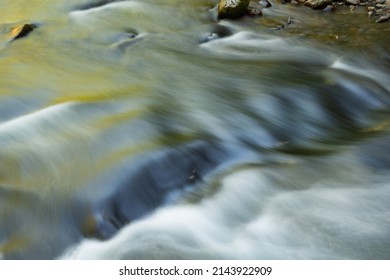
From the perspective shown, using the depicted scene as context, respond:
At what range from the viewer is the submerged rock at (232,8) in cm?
779

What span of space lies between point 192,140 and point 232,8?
3.83 meters

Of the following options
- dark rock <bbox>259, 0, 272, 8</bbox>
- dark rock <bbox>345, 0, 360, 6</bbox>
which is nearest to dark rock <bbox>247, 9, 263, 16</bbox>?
dark rock <bbox>259, 0, 272, 8</bbox>

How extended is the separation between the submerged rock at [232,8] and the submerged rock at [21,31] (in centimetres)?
282

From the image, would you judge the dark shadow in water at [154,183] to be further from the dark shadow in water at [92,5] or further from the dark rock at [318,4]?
the dark rock at [318,4]

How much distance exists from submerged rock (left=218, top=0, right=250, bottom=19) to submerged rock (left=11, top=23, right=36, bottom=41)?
282 centimetres

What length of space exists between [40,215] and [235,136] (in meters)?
1.96

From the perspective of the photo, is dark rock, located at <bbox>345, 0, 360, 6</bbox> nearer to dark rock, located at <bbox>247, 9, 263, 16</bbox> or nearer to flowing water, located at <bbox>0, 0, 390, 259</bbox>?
flowing water, located at <bbox>0, 0, 390, 259</bbox>

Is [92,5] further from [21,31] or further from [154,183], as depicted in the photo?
[154,183]

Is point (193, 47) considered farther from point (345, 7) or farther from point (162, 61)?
point (345, 7)

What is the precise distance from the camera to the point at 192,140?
4605 millimetres

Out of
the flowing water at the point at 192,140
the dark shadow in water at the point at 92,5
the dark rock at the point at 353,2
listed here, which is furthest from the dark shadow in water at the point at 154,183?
the dark rock at the point at 353,2

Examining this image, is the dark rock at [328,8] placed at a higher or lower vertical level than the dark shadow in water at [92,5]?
higher

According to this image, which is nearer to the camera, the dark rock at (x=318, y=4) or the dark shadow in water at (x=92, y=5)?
the dark shadow in water at (x=92, y=5)

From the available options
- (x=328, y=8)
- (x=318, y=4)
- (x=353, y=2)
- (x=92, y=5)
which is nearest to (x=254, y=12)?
(x=318, y=4)
